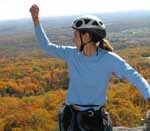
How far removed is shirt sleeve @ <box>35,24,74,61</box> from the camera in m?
3.72

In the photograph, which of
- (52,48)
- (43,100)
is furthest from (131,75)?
(43,100)

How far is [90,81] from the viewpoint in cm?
355

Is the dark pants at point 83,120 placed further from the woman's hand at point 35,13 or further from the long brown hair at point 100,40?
the woman's hand at point 35,13

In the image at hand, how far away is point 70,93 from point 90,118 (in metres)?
0.25

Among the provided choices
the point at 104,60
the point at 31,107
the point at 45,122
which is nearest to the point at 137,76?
the point at 104,60

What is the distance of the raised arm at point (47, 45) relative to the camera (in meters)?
3.73

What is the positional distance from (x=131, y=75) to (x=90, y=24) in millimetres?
530

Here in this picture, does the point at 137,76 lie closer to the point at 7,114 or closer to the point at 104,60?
the point at 104,60

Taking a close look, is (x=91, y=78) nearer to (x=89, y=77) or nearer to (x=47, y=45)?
(x=89, y=77)

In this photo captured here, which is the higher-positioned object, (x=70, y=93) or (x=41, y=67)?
(x=70, y=93)

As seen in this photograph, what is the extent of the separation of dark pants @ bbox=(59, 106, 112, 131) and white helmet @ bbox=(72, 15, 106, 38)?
616 mm

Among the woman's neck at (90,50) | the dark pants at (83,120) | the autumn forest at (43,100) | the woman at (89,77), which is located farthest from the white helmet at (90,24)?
the autumn forest at (43,100)

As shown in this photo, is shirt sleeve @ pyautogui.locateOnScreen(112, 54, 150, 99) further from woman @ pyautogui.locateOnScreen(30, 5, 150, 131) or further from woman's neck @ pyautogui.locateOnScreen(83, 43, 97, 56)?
woman's neck @ pyautogui.locateOnScreen(83, 43, 97, 56)

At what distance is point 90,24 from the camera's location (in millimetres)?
3525
